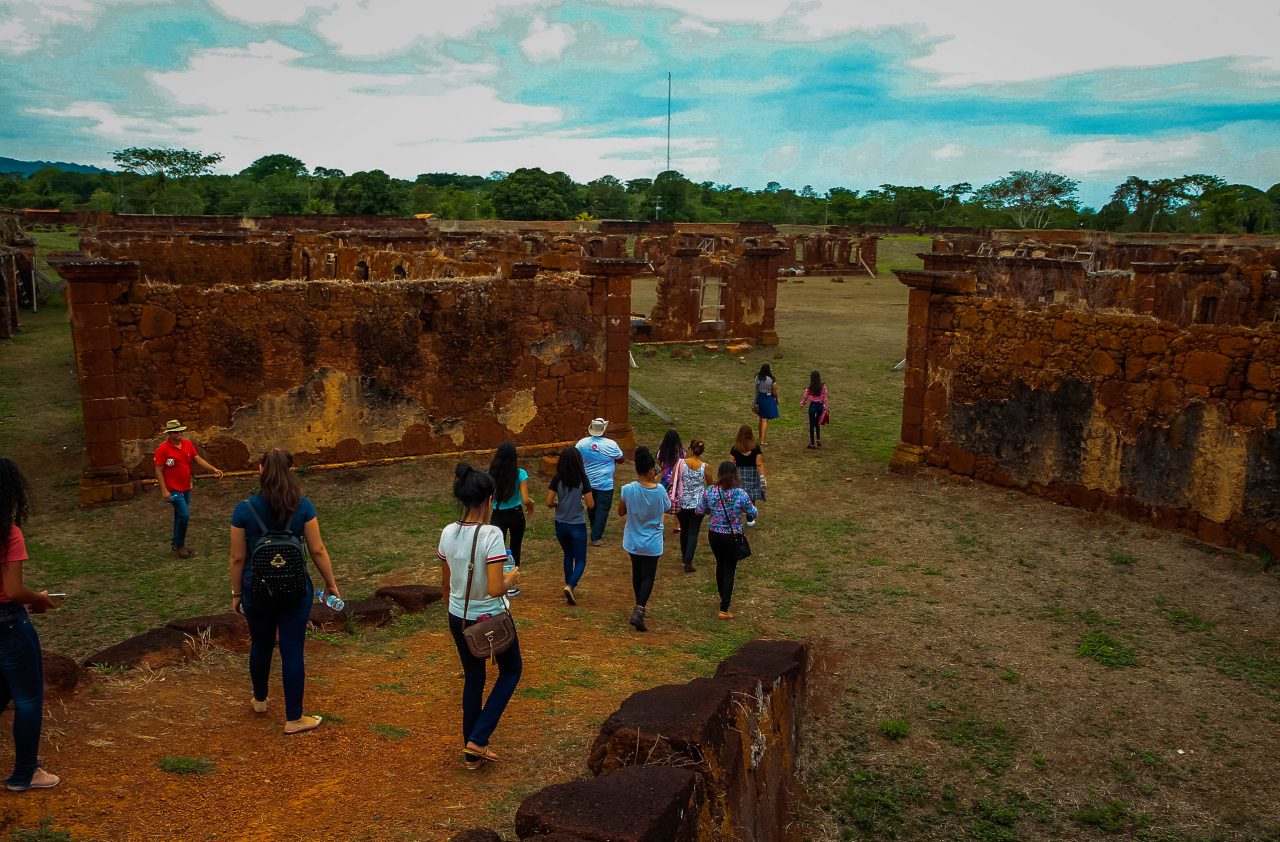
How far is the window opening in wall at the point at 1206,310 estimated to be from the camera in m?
19.4

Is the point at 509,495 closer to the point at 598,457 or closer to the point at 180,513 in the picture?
the point at 598,457

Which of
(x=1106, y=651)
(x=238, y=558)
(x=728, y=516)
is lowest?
(x=1106, y=651)

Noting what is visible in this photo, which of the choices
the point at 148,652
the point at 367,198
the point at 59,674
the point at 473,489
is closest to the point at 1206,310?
the point at 473,489

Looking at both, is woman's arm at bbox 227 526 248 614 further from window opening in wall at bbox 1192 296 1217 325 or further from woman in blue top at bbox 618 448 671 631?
window opening in wall at bbox 1192 296 1217 325

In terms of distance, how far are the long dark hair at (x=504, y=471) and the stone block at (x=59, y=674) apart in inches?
120

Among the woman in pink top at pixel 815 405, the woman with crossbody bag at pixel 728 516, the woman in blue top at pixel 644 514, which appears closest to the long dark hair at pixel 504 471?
the woman in blue top at pixel 644 514

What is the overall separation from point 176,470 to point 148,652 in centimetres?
360

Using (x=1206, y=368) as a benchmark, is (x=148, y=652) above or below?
below

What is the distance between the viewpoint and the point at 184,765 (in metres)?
4.80

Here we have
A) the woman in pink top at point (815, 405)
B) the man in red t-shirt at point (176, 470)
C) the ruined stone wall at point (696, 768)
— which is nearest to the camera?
the ruined stone wall at point (696, 768)

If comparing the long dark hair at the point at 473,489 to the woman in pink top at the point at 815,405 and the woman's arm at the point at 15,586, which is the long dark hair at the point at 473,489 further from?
the woman in pink top at the point at 815,405

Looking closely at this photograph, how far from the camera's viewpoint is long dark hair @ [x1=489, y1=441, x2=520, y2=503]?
7547 mm

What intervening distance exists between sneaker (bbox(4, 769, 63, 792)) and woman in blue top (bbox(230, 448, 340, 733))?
1104mm

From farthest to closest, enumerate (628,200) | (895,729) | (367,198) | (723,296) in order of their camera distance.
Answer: (628,200) < (367,198) < (723,296) < (895,729)
